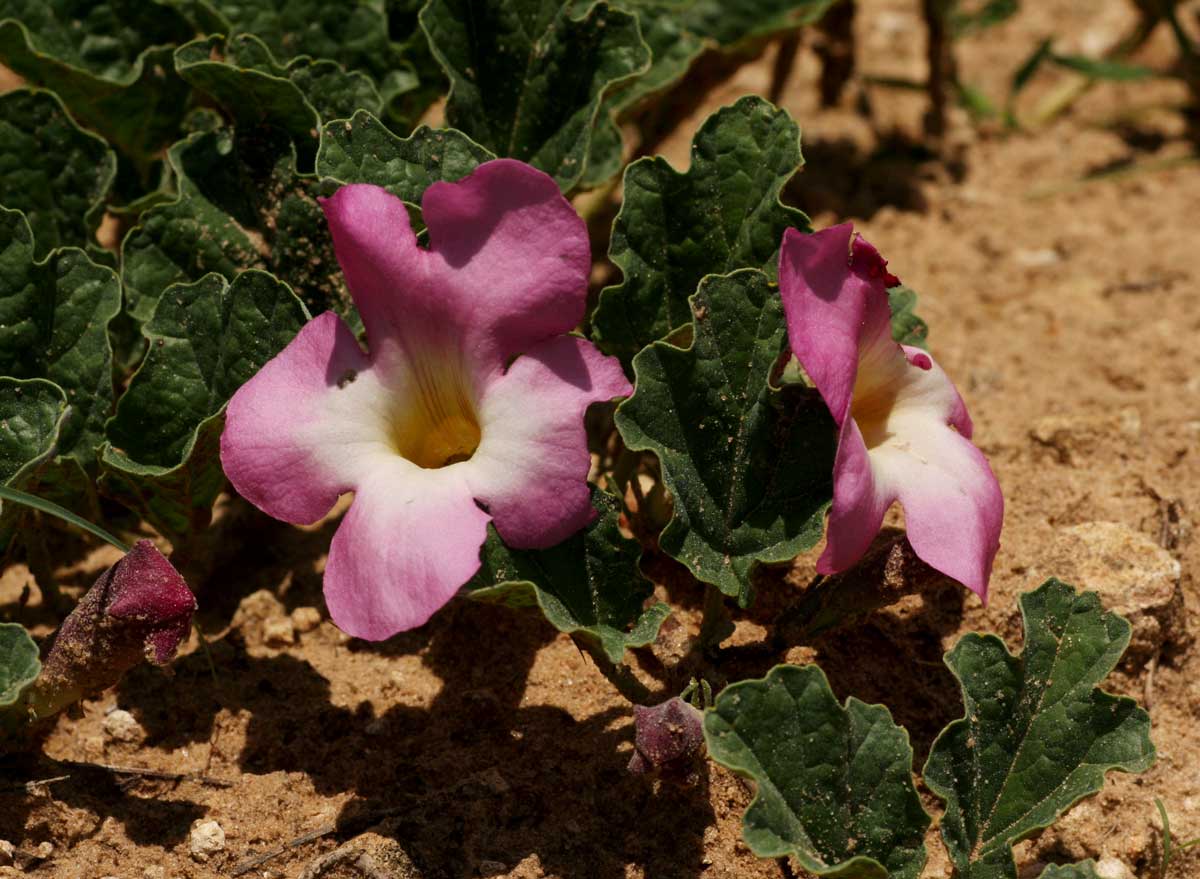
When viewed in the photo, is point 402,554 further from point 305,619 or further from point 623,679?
point 305,619

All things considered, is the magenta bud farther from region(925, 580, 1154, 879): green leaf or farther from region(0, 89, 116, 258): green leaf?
region(0, 89, 116, 258): green leaf

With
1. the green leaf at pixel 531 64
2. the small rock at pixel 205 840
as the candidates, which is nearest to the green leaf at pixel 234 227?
the green leaf at pixel 531 64

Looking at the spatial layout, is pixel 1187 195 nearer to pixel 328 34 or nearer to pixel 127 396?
pixel 328 34

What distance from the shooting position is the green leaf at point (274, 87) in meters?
2.31


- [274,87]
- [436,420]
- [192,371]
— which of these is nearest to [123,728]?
[192,371]

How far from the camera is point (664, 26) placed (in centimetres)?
282

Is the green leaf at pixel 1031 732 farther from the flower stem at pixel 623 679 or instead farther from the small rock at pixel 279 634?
the small rock at pixel 279 634

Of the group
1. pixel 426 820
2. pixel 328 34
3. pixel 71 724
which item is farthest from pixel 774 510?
pixel 328 34

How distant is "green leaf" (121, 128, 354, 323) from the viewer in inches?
91.6

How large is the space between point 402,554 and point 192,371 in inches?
23.7

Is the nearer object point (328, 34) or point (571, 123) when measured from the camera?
point (571, 123)

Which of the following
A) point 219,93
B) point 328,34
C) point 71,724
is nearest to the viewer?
point 71,724

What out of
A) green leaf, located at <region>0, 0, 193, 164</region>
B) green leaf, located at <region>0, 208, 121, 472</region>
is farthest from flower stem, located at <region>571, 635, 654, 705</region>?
green leaf, located at <region>0, 0, 193, 164</region>

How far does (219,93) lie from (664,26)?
94 cm
